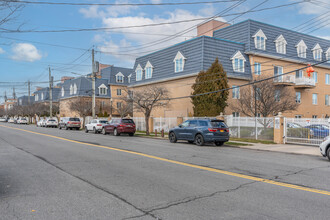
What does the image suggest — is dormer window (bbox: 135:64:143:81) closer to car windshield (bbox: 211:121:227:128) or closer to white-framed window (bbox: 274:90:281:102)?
white-framed window (bbox: 274:90:281:102)

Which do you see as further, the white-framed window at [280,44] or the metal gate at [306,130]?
the white-framed window at [280,44]

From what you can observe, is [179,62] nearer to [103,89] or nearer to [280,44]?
[280,44]

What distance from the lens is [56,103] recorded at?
8038 centimetres

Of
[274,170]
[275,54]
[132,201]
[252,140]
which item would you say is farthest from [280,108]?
[132,201]

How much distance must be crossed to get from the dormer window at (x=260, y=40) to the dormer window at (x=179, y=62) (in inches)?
342

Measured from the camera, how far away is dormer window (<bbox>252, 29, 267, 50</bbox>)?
3362cm

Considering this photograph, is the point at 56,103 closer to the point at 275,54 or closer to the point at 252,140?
the point at 275,54

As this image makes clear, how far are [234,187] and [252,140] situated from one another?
1460 centimetres

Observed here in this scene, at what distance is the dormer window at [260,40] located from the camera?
33.6 m

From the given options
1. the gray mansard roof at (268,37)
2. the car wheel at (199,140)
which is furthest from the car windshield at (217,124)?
the gray mansard roof at (268,37)

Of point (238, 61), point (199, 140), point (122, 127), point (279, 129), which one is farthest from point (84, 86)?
point (279, 129)

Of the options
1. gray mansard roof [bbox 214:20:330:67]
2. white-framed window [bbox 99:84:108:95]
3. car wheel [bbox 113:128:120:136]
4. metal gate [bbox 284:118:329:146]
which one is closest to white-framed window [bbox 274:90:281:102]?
gray mansard roof [bbox 214:20:330:67]

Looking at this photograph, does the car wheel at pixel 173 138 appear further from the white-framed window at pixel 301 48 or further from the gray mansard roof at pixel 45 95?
the gray mansard roof at pixel 45 95

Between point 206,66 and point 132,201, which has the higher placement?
point 206,66
